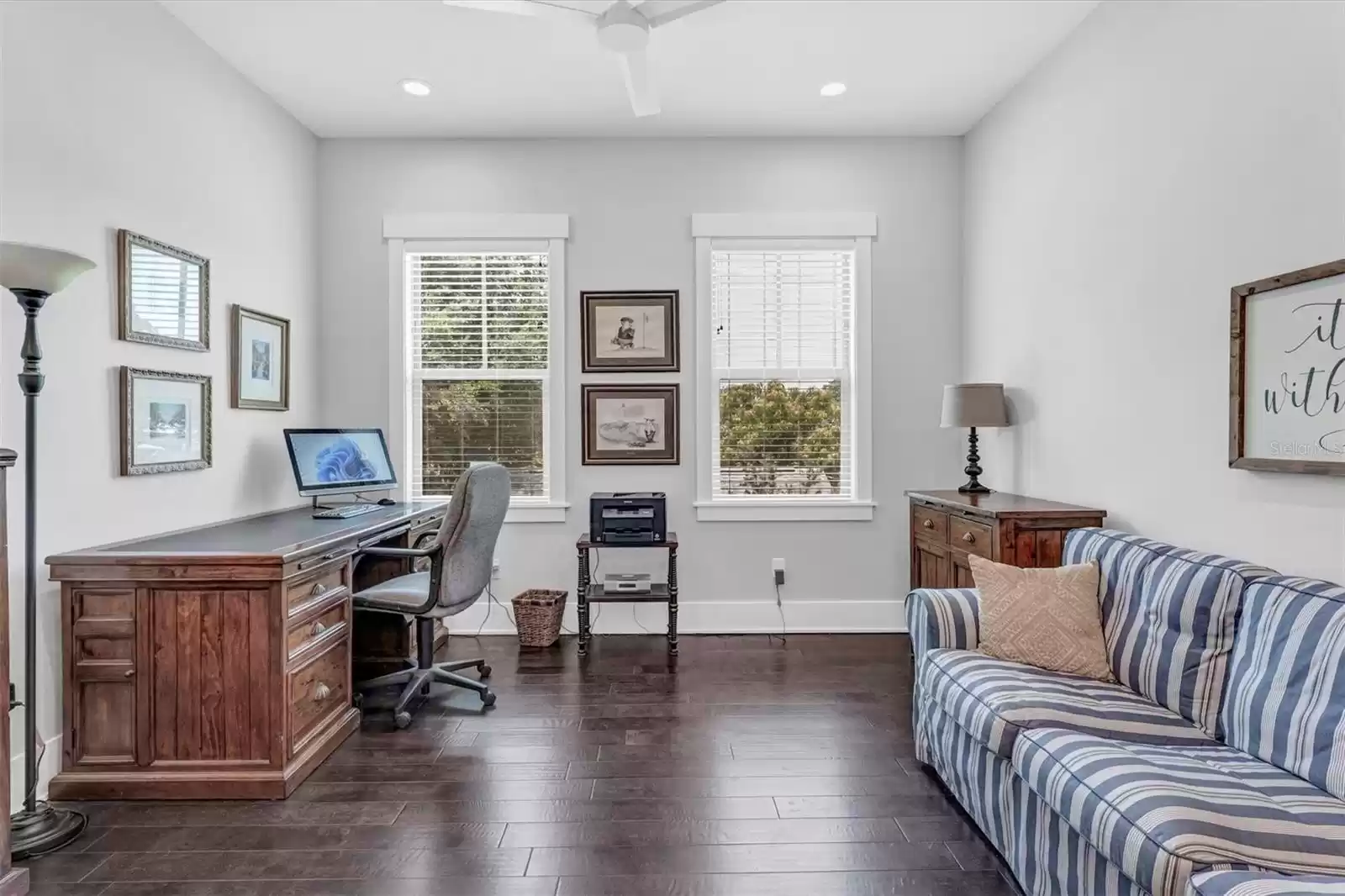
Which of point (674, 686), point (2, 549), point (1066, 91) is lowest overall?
point (674, 686)

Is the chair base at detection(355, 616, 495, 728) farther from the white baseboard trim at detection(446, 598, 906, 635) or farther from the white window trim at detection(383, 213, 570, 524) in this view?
the white window trim at detection(383, 213, 570, 524)

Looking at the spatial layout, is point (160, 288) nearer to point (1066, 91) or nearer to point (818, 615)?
point (818, 615)

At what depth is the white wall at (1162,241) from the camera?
6.40 feet

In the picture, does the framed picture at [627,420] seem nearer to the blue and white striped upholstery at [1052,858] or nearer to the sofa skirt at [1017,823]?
the sofa skirt at [1017,823]

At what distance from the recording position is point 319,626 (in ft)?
8.59

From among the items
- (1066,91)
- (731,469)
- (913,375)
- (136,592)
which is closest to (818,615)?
(731,469)

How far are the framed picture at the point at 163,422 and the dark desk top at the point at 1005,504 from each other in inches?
129

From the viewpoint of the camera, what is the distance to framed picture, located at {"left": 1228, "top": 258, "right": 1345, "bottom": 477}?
6.03ft

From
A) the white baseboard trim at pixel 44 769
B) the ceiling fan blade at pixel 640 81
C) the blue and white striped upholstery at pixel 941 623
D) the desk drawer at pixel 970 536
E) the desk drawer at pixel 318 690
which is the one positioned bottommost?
the white baseboard trim at pixel 44 769

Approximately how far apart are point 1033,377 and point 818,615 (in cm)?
177

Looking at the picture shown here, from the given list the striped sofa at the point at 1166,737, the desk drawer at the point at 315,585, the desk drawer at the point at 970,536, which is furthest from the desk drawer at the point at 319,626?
the desk drawer at the point at 970,536

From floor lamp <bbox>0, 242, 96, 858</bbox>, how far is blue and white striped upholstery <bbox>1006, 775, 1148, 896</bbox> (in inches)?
105

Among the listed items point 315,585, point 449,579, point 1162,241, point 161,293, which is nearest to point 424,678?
point 449,579

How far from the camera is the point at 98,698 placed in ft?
7.49
